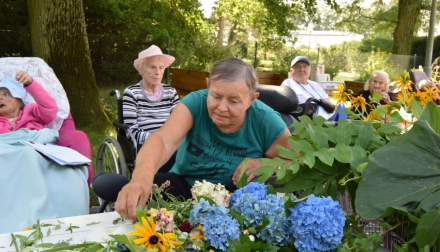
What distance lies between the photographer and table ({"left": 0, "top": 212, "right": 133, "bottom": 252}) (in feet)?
4.63

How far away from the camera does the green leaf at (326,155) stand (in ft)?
4.59

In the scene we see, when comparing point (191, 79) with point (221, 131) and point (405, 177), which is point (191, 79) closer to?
point (221, 131)

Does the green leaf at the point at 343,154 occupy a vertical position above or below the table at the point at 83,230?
above

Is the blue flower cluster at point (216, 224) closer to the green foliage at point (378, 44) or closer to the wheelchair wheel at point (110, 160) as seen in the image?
the wheelchair wheel at point (110, 160)

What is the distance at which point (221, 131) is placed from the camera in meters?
2.38

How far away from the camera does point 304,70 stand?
5832 millimetres

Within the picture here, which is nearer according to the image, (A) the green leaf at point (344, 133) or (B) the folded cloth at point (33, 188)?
(A) the green leaf at point (344, 133)

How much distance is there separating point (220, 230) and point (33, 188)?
1899 millimetres

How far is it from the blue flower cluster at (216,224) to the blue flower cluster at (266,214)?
2.0 inches

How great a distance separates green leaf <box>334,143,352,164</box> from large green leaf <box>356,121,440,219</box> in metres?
0.10

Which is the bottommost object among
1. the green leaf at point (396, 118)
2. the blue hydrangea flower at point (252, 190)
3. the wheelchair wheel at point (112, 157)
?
the wheelchair wheel at point (112, 157)

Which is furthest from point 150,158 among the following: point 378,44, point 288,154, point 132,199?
point 378,44

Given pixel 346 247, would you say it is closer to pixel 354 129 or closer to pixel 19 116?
pixel 354 129

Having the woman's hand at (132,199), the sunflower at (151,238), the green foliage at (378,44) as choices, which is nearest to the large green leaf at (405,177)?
the sunflower at (151,238)
